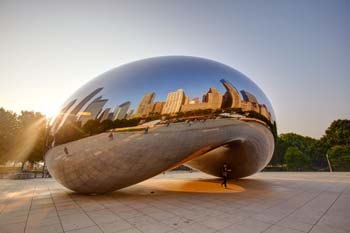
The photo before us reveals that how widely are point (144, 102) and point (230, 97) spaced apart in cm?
331


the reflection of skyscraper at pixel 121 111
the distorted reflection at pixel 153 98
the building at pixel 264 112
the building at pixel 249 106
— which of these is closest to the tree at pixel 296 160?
the building at pixel 264 112

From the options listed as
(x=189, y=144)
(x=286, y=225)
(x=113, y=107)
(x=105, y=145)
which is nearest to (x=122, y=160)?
(x=105, y=145)

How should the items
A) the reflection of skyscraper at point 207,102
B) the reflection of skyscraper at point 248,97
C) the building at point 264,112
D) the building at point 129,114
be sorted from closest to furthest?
the building at point 129,114, the reflection of skyscraper at point 207,102, the reflection of skyscraper at point 248,97, the building at point 264,112

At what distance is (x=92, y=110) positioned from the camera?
6.71m

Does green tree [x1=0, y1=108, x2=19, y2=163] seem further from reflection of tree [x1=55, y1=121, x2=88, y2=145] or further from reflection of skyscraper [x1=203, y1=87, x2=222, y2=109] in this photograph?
reflection of skyscraper [x1=203, y1=87, x2=222, y2=109]

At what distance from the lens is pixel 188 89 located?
22.9 ft


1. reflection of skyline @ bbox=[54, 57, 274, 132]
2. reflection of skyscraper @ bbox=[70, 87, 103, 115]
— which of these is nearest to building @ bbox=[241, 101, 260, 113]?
reflection of skyline @ bbox=[54, 57, 274, 132]

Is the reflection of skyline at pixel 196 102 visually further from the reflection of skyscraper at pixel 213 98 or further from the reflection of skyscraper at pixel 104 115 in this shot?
the reflection of skyscraper at pixel 104 115

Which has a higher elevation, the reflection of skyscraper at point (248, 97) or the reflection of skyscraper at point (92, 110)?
the reflection of skyscraper at point (248, 97)

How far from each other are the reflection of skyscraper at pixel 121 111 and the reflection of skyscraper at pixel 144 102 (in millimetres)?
388

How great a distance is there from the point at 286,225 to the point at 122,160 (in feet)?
16.2

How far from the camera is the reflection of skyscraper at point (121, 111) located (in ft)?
21.1

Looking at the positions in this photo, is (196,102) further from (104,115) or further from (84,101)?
(84,101)

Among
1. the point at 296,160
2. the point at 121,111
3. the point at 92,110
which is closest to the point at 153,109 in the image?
the point at 121,111
